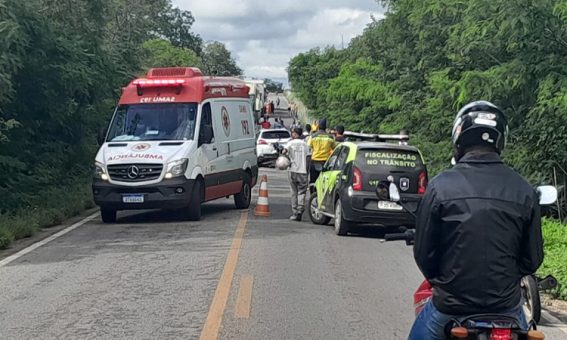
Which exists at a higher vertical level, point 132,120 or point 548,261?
point 132,120

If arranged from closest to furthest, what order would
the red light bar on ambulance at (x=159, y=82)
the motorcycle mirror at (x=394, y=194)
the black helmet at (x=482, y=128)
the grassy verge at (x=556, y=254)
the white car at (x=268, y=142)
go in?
1. the black helmet at (x=482, y=128)
2. the motorcycle mirror at (x=394, y=194)
3. the grassy verge at (x=556, y=254)
4. the red light bar on ambulance at (x=159, y=82)
5. the white car at (x=268, y=142)

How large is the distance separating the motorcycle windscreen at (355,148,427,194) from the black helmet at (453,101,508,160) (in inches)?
396

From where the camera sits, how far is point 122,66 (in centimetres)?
2727

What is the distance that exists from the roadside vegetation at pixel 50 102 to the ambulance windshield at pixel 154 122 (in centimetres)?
206

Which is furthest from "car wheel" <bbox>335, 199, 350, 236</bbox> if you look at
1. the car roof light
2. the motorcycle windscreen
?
the car roof light

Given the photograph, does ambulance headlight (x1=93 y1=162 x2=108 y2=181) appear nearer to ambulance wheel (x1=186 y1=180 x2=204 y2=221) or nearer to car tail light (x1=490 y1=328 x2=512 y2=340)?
ambulance wheel (x1=186 y1=180 x2=204 y2=221)

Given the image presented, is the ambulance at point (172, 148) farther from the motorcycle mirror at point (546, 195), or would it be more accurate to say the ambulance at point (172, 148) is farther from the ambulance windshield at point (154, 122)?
the motorcycle mirror at point (546, 195)

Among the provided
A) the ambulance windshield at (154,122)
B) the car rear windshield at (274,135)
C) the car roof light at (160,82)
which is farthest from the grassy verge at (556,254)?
the car rear windshield at (274,135)

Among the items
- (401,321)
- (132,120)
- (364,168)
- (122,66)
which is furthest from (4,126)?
(401,321)

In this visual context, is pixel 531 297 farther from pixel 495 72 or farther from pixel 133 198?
pixel 495 72

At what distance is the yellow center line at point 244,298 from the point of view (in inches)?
335

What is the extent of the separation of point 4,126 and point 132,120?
2.76m

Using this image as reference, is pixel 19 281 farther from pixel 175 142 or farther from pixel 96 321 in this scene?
pixel 175 142

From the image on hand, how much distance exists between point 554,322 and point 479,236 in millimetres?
5155
